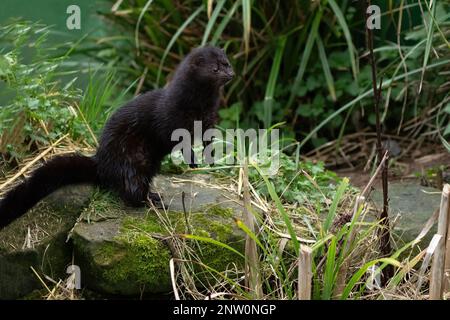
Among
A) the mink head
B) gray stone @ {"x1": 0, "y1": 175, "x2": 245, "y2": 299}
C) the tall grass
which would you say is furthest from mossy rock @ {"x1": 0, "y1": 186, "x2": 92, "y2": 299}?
the tall grass

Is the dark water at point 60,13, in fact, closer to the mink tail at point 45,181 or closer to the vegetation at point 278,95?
the vegetation at point 278,95

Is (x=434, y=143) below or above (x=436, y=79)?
below

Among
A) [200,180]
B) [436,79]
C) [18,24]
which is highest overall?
[18,24]

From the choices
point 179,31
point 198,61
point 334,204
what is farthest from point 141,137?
point 179,31

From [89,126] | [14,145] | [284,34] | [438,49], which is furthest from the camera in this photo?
[284,34]

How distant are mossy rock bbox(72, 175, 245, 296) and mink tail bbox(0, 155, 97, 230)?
146 mm

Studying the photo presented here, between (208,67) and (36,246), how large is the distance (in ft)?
4.09

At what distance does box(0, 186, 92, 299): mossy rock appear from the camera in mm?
3484

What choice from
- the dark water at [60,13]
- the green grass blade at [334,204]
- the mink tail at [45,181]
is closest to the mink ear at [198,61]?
the mink tail at [45,181]

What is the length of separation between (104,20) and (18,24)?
236 cm

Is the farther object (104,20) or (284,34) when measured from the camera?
(104,20)

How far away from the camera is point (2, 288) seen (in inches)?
137

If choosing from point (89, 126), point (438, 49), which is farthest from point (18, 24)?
point (438, 49)
